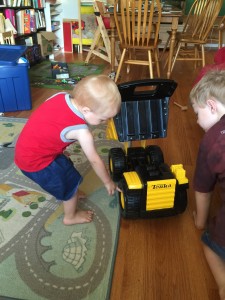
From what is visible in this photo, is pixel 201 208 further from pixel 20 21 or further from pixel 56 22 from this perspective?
pixel 56 22

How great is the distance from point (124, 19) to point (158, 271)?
2036mm

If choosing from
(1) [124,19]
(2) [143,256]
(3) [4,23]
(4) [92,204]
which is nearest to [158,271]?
(2) [143,256]

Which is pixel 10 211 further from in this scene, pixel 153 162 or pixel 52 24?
pixel 52 24

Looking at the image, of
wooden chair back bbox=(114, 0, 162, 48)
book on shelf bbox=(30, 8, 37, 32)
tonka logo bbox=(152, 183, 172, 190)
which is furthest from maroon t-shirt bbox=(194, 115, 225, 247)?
book on shelf bbox=(30, 8, 37, 32)

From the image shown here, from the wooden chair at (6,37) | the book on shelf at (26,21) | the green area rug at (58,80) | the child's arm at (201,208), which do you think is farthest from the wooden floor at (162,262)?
the book on shelf at (26,21)

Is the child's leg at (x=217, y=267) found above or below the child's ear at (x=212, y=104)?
below

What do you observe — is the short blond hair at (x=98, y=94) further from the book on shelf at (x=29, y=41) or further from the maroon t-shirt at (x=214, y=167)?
the book on shelf at (x=29, y=41)

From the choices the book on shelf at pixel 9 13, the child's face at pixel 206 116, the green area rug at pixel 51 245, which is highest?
the book on shelf at pixel 9 13

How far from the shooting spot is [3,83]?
1.75 m

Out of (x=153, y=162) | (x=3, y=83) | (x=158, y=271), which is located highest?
(x=3, y=83)

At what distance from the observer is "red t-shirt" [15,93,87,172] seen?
2.64 ft

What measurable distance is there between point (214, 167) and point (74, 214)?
545 mm

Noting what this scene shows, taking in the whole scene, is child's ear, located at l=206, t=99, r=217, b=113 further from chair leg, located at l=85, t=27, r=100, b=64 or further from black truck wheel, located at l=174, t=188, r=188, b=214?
chair leg, located at l=85, t=27, r=100, b=64

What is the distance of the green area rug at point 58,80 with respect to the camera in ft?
8.11
